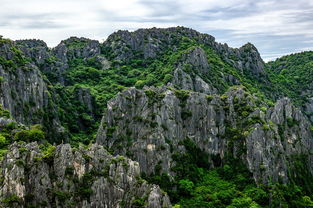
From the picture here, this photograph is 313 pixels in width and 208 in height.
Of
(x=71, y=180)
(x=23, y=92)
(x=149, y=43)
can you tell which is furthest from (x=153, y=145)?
(x=149, y=43)

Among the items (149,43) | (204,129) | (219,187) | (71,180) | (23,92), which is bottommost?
(219,187)

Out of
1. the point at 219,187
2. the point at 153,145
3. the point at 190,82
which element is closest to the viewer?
the point at 219,187

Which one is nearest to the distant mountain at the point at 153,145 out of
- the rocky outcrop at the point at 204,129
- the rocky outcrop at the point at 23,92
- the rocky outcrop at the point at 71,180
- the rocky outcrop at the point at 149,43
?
the rocky outcrop at the point at 71,180

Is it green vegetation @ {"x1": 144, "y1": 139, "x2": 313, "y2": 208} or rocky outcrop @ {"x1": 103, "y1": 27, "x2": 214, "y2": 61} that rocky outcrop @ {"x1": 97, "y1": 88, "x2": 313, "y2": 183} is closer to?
green vegetation @ {"x1": 144, "y1": 139, "x2": 313, "y2": 208}

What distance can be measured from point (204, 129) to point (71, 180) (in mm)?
46667

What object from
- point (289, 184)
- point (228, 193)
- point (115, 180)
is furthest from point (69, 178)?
point (289, 184)

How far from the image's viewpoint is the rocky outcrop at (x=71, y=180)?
49.1 m

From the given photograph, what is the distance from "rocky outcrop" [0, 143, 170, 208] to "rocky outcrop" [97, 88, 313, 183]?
20.3m

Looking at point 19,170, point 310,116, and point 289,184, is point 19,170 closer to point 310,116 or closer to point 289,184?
point 289,184

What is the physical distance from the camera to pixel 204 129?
89.7 meters

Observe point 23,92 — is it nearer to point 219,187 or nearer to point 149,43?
point 219,187

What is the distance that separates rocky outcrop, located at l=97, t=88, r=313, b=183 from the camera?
79.5m

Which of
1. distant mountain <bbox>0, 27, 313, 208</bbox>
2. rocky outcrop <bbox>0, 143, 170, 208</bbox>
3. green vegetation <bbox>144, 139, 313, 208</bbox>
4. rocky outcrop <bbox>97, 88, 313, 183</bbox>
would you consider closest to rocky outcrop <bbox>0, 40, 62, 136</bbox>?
distant mountain <bbox>0, 27, 313, 208</bbox>

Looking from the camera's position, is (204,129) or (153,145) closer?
(153,145)
